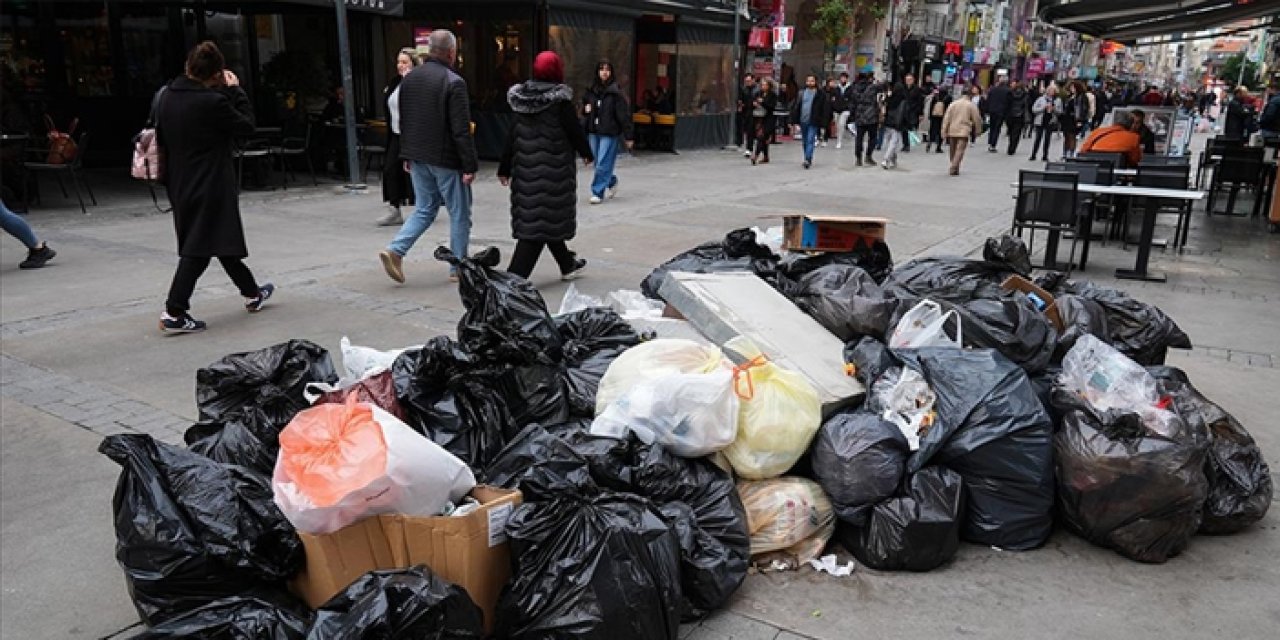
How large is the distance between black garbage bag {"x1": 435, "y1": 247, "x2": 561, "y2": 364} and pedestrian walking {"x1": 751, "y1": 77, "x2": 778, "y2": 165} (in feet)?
44.9

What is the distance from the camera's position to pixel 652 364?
354 centimetres

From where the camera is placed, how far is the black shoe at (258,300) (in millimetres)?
6258

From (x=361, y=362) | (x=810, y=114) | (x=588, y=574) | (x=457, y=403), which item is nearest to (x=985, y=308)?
(x=457, y=403)

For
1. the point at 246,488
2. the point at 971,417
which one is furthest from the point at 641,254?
the point at 246,488

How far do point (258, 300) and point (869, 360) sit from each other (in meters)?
4.17

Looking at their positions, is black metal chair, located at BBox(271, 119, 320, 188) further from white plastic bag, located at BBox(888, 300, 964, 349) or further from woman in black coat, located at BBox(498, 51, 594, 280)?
white plastic bag, located at BBox(888, 300, 964, 349)

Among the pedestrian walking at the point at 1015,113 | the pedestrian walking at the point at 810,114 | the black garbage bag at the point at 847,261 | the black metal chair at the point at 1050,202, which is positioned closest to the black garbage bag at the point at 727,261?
the black garbage bag at the point at 847,261

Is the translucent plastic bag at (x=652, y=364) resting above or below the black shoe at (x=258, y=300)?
above

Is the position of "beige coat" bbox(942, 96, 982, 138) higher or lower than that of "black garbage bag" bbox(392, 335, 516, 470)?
higher

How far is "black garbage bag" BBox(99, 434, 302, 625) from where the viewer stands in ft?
8.66

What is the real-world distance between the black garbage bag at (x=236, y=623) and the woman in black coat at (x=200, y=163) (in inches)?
146

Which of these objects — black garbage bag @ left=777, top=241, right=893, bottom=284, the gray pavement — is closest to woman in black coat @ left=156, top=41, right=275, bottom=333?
the gray pavement

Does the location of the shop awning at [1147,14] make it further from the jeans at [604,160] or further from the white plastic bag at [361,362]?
the white plastic bag at [361,362]

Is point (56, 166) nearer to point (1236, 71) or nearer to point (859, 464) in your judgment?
point (859, 464)
